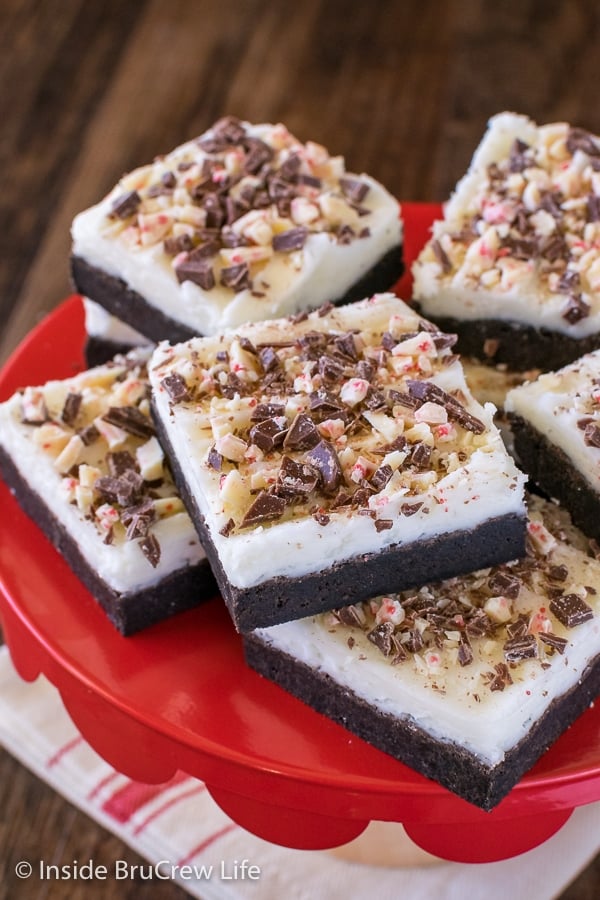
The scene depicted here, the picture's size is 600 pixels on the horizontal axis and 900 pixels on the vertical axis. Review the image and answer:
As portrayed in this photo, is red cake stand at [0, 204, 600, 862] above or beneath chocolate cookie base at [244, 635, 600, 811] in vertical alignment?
beneath

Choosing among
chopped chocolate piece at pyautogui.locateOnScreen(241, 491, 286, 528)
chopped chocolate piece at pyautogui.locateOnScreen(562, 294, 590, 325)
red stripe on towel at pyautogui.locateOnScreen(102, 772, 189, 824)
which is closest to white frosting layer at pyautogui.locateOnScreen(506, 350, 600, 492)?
chopped chocolate piece at pyautogui.locateOnScreen(562, 294, 590, 325)

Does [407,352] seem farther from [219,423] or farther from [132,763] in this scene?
[132,763]

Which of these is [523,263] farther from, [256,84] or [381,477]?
[256,84]

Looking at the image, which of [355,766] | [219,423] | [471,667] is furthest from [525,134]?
[355,766]

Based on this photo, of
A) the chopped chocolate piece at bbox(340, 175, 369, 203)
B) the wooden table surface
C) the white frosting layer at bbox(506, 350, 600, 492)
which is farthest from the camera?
the wooden table surface

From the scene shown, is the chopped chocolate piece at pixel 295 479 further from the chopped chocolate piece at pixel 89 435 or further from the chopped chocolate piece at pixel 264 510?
the chopped chocolate piece at pixel 89 435

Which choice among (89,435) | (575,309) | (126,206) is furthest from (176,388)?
(575,309)

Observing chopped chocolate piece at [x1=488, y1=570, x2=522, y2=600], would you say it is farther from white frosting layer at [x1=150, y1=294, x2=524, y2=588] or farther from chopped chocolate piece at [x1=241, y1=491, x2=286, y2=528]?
chopped chocolate piece at [x1=241, y1=491, x2=286, y2=528]
